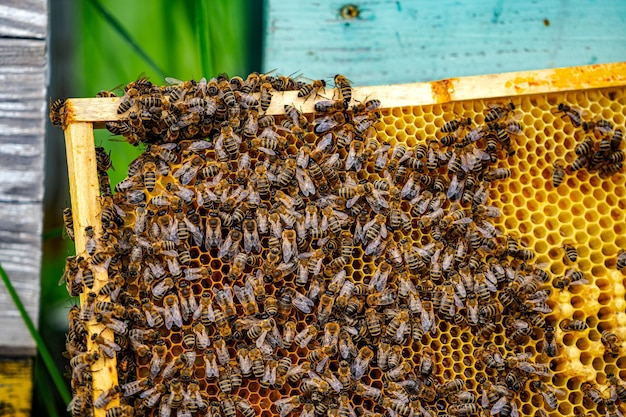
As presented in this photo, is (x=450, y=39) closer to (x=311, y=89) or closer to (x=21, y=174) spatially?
(x=311, y=89)

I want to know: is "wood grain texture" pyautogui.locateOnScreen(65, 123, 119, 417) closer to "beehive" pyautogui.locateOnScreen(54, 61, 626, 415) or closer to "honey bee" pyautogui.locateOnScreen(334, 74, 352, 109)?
"beehive" pyautogui.locateOnScreen(54, 61, 626, 415)

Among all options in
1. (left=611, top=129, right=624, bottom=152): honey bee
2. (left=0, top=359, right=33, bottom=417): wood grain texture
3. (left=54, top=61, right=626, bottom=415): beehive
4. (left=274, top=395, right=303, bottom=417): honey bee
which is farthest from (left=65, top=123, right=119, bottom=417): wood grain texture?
(left=611, top=129, right=624, bottom=152): honey bee

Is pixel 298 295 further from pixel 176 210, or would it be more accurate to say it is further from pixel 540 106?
pixel 540 106

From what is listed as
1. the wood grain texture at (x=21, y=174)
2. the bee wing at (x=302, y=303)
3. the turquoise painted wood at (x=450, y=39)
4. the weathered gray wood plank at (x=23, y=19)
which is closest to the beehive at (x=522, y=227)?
the bee wing at (x=302, y=303)

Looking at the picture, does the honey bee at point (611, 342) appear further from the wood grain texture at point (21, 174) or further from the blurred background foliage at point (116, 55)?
the wood grain texture at point (21, 174)

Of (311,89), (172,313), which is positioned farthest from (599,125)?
(172,313)
